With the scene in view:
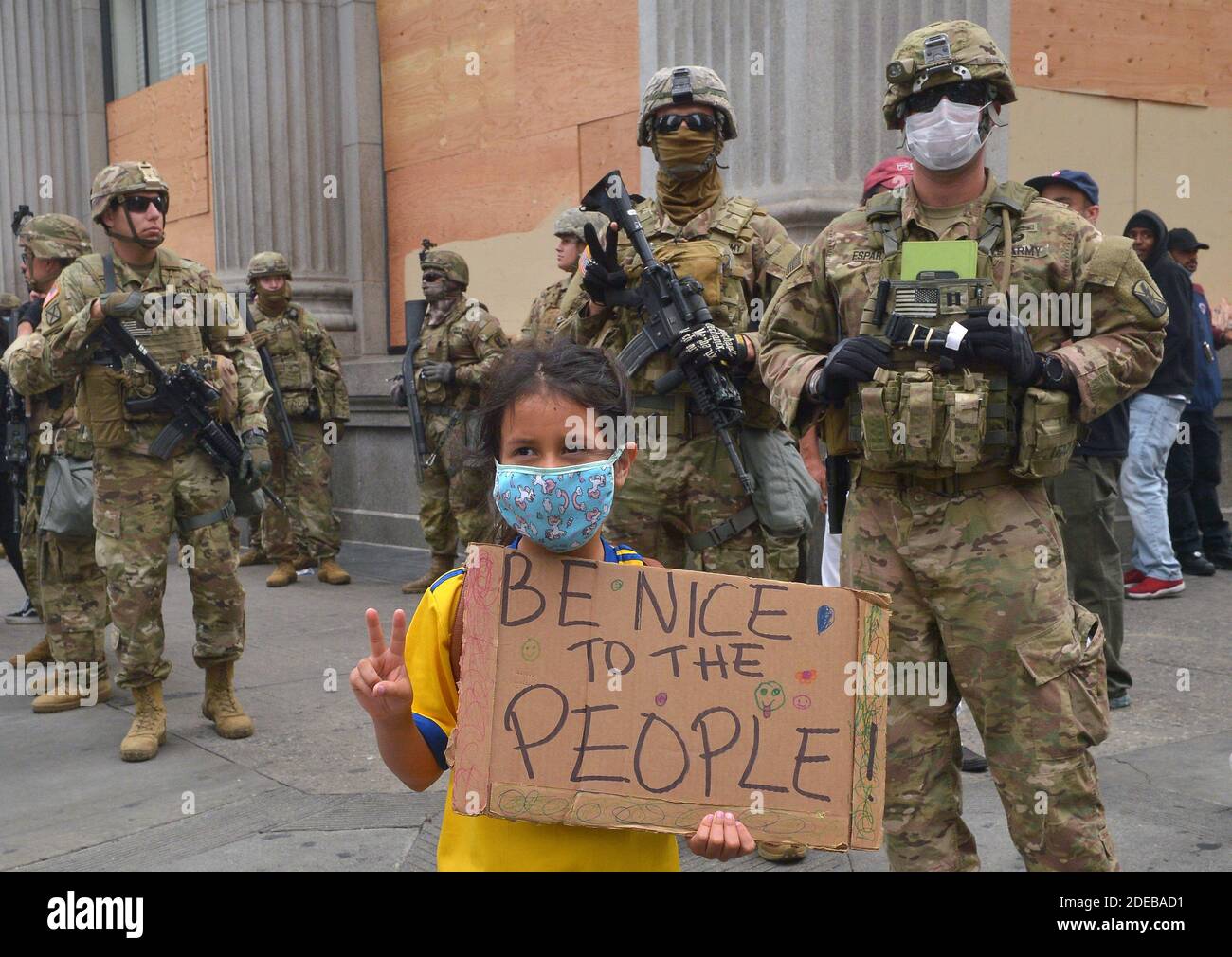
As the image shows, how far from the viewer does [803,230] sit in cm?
697

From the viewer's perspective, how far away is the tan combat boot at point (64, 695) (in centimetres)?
576

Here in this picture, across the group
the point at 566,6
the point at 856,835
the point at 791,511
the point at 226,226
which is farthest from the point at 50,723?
the point at 226,226

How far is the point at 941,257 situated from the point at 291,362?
7.03m

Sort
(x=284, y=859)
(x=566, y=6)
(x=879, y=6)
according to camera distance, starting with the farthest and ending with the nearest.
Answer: (x=566, y=6)
(x=879, y=6)
(x=284, y=859)

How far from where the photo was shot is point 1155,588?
733 cm

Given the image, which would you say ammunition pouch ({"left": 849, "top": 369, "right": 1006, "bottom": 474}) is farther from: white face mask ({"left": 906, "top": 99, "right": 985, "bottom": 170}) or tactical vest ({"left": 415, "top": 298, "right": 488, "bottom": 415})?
tactical vest ({"left": 415, "top": 298, "right": 488, "bottom": 415})

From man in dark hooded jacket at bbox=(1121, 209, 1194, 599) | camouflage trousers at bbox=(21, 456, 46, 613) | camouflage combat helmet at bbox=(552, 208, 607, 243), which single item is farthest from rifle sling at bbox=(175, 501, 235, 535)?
man in dark hooded jacket at bbox=(1121, 209, 1194, 599)

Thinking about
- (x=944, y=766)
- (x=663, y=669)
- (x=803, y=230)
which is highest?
(x=803, y=230)

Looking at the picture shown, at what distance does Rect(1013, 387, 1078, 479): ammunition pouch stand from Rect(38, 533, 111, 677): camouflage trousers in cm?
447

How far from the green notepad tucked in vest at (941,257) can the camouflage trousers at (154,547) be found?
3.30 meters

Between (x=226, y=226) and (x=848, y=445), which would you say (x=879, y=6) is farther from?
(x=226, y=226)

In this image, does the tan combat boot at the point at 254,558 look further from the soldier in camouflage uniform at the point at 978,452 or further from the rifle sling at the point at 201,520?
the soldier in camouflage uniform at the point at 978,452

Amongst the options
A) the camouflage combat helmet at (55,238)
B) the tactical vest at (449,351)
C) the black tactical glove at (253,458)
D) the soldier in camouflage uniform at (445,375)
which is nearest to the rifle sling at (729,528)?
the black tactical glove at (253,458)

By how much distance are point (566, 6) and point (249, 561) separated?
481 centimetres
